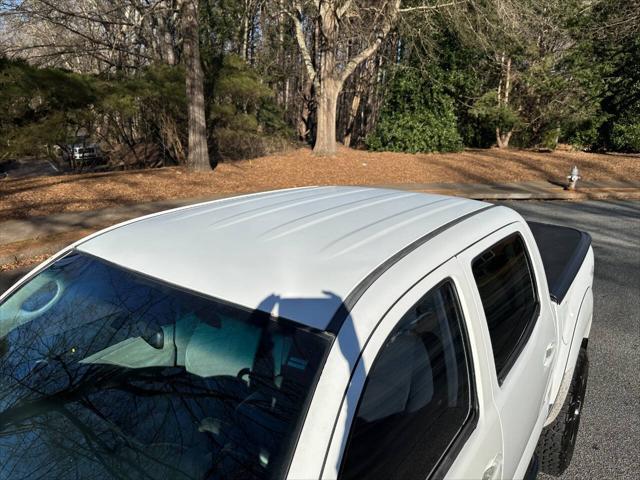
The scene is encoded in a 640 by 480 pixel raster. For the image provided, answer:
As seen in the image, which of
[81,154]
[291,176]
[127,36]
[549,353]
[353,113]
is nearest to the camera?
[549,353]

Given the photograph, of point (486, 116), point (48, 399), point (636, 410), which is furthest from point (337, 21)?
point (48, 399)

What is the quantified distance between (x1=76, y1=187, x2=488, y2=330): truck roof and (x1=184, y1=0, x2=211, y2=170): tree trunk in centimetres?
1140

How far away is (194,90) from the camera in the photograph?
41.7ft

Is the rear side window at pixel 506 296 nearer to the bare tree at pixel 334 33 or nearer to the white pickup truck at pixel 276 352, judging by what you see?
the white pickup truck at pixel 276 352

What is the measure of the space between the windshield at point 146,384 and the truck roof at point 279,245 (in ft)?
0.19

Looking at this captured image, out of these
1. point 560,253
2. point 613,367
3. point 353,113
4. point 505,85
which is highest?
point 505,85

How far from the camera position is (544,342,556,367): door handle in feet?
6.91

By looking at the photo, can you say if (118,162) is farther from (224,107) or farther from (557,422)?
(557,422)

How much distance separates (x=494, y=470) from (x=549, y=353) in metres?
0.85

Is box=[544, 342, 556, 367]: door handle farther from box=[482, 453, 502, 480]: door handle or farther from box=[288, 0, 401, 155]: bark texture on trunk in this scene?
box=[288, 0, 401, 155]: bark texture on trunk

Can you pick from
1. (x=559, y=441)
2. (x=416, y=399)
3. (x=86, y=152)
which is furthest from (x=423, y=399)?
(x=86, y=152)

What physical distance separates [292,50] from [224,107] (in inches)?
458

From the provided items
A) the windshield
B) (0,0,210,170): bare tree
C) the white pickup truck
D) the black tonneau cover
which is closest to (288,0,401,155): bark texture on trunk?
(0,0,210,170): bare tree

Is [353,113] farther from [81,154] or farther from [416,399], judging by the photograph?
[416,399]
